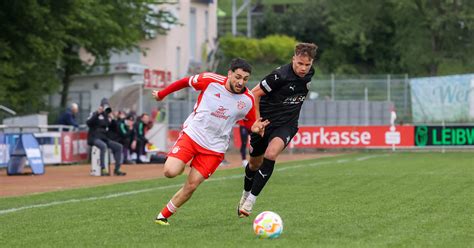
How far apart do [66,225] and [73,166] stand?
59.8 ft

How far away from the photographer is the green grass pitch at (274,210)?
9.95m

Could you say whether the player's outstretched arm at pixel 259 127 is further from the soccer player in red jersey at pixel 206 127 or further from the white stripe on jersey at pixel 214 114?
the white stripe on jersey at pixel 214 114

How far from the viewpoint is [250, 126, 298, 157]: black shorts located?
12391mm

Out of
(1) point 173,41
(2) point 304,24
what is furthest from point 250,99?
(2) point 304,24

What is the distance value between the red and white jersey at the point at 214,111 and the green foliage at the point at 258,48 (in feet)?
153

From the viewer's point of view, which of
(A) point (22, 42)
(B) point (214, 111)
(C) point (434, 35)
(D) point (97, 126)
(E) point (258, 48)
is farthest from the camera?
(E) point (258, 48)

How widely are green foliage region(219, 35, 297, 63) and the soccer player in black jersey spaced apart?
150ft

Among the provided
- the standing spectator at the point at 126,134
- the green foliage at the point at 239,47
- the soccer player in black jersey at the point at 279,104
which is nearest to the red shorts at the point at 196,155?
the soccer player in black jersey at the point at 279,104

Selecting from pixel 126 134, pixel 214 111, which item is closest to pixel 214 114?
pixel 214 111

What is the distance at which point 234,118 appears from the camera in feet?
37.9

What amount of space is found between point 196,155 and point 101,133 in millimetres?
13504

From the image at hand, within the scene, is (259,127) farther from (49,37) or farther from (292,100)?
(49,37)

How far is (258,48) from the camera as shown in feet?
193

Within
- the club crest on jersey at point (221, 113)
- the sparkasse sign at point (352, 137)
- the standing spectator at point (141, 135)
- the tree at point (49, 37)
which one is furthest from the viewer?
the sparkasse sign at point (352, 137)
